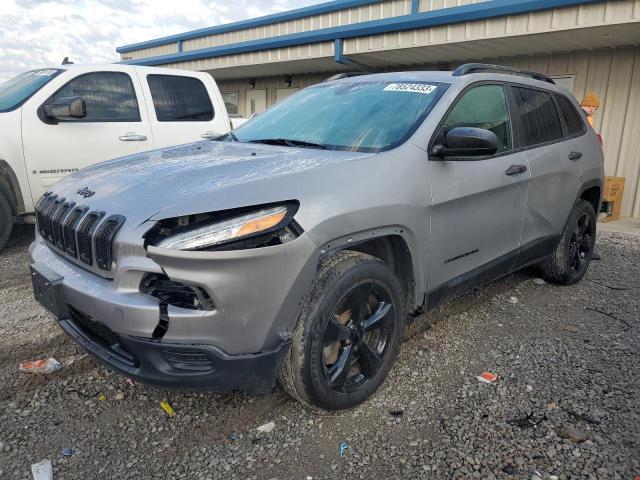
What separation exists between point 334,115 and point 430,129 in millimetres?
683

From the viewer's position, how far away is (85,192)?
2.59 meters

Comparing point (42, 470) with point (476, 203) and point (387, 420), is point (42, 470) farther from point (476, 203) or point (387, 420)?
point (476, 203)

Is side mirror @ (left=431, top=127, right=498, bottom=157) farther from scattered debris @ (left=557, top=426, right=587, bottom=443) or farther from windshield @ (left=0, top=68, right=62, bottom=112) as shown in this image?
windshield @ (left=0, top=68, right=62, bottom=112)

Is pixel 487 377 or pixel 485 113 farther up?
pixel 485 113

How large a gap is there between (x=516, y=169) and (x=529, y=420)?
174cm

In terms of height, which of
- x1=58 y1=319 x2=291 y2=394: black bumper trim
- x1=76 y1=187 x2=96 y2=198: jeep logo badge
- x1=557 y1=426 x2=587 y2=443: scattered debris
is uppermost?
x1=76 y1=187 x2=96 y2=198: jeep logo badge

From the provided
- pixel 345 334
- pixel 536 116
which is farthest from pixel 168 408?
pixel 536 116

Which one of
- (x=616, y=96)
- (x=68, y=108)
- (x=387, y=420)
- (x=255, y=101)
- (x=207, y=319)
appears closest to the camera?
(x=207, y=319)

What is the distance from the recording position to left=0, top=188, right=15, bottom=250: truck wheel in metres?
5.09

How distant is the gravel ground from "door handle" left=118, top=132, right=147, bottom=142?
266cm

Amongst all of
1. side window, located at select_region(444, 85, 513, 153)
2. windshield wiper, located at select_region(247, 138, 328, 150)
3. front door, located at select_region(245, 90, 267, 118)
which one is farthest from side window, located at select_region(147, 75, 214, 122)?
front door, located at select_region(245, 90, 267, 118)

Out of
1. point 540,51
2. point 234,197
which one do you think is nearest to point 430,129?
point 234,197

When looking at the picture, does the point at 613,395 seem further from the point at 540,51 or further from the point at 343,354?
the point at 540,51

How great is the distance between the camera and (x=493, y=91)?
359 centimetres
